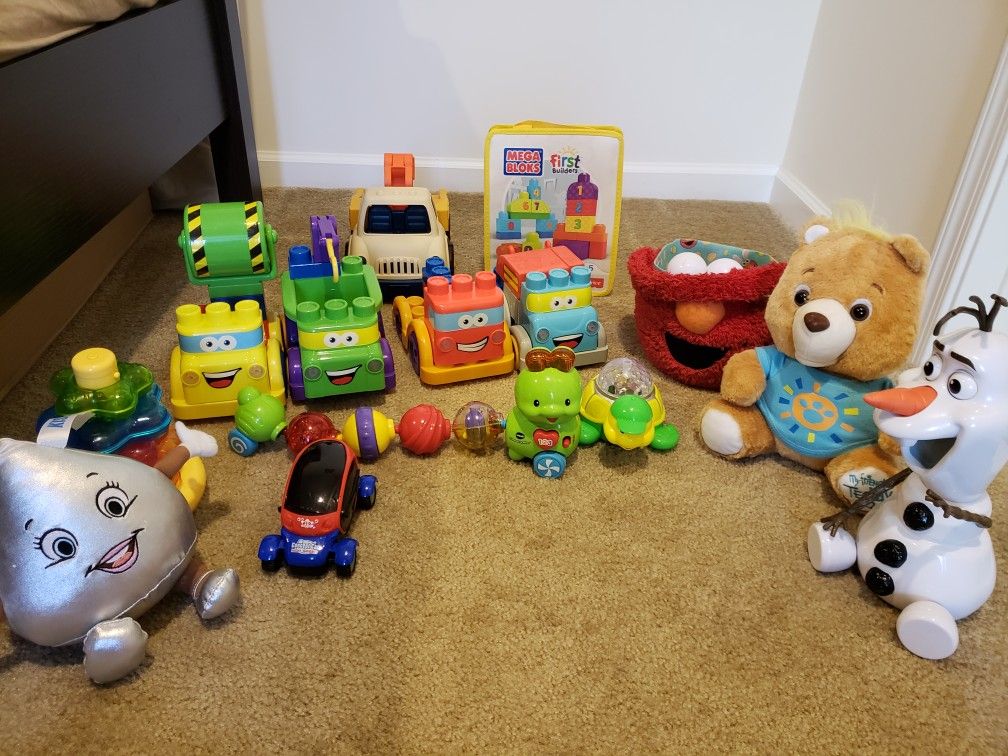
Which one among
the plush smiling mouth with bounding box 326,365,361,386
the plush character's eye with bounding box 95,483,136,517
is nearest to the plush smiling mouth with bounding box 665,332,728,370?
the plush smiling mouth with bounding box 326,365,361,386

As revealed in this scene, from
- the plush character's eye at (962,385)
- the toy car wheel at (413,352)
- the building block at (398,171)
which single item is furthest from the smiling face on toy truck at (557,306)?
the plush character's eye at (962,385)

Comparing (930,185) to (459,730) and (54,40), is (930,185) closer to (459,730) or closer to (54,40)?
(459,730)

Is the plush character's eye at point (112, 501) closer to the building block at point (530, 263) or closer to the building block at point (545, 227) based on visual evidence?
the building block at point (530, 263)

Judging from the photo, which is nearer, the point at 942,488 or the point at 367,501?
the point at 942,488

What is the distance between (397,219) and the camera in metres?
1.62

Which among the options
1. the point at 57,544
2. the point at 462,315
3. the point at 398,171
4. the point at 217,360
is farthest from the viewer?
the point at 398,171

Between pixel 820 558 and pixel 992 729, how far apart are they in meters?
0.25

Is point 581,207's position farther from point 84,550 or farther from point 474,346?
point 84,550

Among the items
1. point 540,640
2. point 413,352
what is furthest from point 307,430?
point 540,640

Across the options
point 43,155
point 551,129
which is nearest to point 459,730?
point 43,155

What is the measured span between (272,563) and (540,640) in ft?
1.15

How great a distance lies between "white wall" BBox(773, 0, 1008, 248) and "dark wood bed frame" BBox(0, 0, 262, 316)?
1.45m

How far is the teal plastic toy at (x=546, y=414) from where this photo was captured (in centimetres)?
109

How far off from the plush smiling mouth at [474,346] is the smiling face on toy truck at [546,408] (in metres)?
0.23
